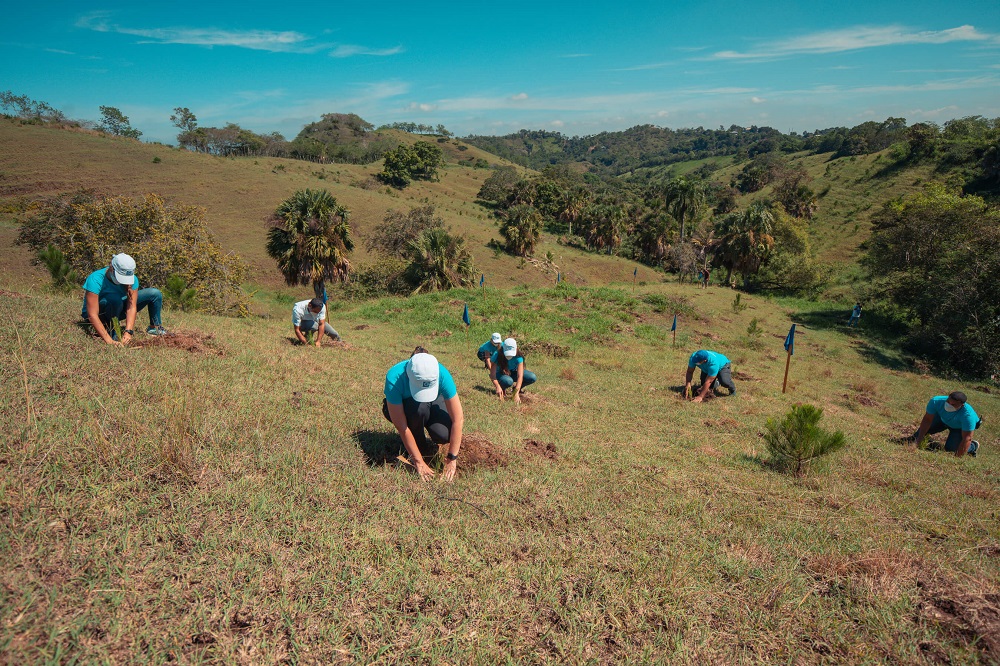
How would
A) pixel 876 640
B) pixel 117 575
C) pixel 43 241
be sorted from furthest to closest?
pixel 43 241 → pixel 876 640 → pixel 117 575

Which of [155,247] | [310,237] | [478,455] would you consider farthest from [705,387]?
[310,237]

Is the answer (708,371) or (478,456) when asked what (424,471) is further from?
(708,371)

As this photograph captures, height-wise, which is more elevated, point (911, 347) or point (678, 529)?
point (678, 529)

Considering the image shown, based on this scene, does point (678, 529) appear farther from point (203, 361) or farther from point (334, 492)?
point (203, 361)

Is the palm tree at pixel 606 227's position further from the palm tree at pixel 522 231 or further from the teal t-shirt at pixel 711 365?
the teal t-shirt at pixel 711 365

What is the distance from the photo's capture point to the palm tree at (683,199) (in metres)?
49.7

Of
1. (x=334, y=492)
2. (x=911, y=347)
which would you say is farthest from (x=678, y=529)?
(x=911, y=347)

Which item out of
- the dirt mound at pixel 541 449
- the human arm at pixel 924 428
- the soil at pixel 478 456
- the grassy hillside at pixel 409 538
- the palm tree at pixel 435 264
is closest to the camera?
the grassy hillside at pixel 409 538

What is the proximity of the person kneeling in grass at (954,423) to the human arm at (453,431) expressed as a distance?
886cm

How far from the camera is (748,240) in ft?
128

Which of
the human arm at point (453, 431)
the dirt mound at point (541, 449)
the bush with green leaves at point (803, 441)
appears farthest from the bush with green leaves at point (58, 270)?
the bush with green leaves at point (803, 441)

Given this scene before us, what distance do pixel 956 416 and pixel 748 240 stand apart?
3433 centimetres

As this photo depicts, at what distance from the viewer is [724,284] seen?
148ft

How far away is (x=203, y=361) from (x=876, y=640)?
8.21m
